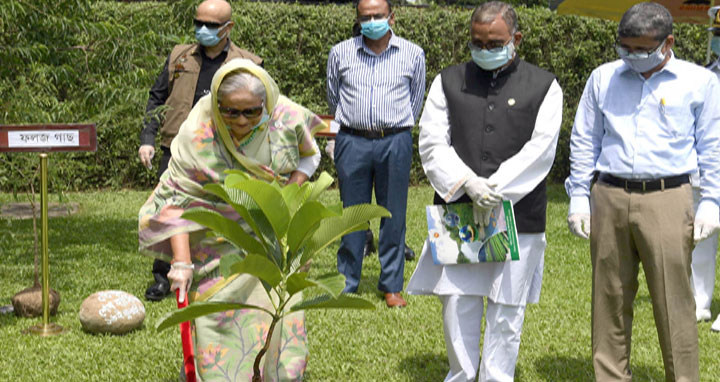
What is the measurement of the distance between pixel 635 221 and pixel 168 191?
227 cm

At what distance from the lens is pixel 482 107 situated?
4621 millimetres

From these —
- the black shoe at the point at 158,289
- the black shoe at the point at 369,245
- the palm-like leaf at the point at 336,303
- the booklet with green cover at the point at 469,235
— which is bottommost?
the black shoe at the point at 369,245

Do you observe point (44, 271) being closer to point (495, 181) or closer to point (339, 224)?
point (495, 181)

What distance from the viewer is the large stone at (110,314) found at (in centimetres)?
597

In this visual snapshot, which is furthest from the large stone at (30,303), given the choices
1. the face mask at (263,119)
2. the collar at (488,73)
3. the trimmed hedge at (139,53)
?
the collar at (488,73)

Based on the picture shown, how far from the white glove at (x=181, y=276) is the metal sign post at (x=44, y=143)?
2448mm

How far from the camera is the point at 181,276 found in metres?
3.79

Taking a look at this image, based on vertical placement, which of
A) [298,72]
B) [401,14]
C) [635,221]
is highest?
[635,221]

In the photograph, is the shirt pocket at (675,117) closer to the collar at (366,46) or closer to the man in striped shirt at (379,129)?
the man in striped shirt at (379,129)

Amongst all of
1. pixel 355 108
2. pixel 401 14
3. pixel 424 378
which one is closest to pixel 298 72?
pixel 401 14

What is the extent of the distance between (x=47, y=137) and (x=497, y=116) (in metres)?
3.01

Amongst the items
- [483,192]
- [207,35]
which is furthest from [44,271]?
[483,192]

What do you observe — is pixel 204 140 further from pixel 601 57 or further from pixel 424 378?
pixel 601 57

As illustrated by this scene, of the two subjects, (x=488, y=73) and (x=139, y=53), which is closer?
(x=488, y=73)
